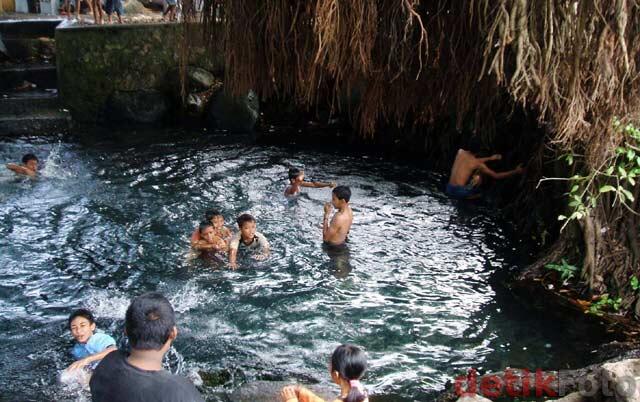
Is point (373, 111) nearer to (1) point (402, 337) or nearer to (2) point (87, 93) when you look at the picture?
(1) point (402, 337)

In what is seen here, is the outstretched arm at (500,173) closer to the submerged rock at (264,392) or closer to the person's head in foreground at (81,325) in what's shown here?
the submerged rock at (264,392)

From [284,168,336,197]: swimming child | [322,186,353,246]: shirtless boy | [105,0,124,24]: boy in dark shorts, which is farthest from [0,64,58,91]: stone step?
[322,186,353,246]: shirtless boy

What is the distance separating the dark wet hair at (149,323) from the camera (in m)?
3.37

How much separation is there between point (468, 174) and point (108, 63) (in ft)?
30.7

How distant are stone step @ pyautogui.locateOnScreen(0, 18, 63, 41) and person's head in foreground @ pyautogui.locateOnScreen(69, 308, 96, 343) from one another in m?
14.0

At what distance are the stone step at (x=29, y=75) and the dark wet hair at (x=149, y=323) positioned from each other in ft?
50.2

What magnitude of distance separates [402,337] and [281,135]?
30.5 ft

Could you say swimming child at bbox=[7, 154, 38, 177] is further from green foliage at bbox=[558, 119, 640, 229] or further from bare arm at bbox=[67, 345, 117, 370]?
green foliage at bbox=[558, 119, 640, 229]

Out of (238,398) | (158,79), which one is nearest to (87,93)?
(158,79)

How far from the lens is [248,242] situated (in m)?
9.16

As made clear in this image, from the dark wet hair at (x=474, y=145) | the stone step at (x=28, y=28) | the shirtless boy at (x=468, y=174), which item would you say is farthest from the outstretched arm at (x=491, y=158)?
the stone step at (x=28, y=28)

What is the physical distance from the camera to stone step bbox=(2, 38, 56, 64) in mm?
17734

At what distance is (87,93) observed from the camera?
15.9m

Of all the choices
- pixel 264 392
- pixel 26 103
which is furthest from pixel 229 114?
pixel 264 392
